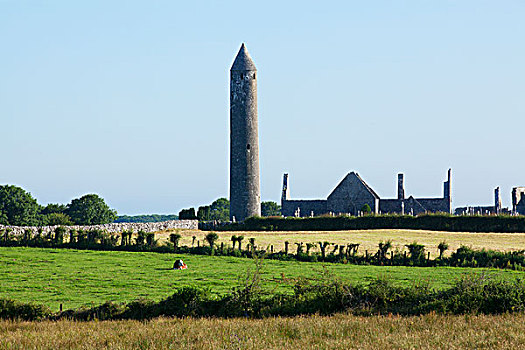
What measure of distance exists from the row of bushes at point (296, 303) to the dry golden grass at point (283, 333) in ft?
3.93

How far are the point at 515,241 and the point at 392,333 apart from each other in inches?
1377

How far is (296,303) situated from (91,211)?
86.3 metres

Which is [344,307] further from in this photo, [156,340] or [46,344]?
[46,344]

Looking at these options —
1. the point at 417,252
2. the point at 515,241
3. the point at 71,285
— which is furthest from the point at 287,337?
the point at 515,241

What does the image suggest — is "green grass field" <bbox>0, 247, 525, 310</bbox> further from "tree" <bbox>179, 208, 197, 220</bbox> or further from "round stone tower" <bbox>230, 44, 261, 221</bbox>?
"tree" <bbox>179, 208, 197, 220</bbox>

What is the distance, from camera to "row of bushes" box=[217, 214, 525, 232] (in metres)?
52.4

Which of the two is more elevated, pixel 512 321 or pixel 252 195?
pixel 252 195

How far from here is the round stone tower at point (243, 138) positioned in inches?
2569

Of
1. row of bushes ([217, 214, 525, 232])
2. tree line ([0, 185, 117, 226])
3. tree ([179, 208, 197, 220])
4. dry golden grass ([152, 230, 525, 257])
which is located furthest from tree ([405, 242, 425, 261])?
tree line ([0, 185, 117, 226])

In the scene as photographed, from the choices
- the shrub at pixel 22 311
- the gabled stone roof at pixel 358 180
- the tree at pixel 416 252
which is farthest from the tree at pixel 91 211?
the shrub at pixel 22 311

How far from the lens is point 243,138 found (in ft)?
215

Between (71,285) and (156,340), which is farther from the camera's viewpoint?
(71,285)

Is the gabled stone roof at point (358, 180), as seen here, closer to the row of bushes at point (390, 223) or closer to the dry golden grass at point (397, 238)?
the row of bushes at point (390, 223)

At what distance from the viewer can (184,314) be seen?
16.6 meters
